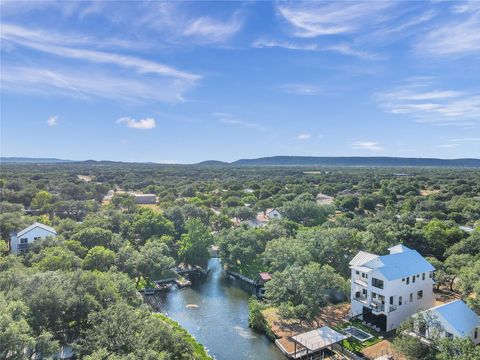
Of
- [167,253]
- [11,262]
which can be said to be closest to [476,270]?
[167,253]

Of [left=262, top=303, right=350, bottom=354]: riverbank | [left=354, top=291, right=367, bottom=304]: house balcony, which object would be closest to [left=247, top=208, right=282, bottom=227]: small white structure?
[left=262, top=303, right=350, bottom=354]: riverbank

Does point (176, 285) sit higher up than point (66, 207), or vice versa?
point (66, 207)

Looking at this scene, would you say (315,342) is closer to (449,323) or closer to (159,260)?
(449,323)

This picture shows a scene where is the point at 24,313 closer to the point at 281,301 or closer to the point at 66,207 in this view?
the point at 281,301

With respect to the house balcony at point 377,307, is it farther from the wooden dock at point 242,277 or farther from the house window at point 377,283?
the wooden dock at point 242,277

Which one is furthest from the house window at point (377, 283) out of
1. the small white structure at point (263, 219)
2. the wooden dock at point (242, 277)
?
the small white structure at point (263, 219)

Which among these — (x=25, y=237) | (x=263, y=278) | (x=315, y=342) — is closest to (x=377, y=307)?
(x=315, y=342)

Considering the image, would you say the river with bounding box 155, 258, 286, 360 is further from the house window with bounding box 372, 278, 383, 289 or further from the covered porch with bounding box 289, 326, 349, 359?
the house window with bounding box 372, 278, 383, 289
